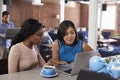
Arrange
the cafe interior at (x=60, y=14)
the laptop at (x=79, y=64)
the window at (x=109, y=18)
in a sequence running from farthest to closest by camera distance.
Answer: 1. the window at (x=109, y=18)
2. the cafe interior at (x=60, y=14)
3. the laptop at (x=79, y=64)

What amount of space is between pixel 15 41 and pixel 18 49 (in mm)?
228

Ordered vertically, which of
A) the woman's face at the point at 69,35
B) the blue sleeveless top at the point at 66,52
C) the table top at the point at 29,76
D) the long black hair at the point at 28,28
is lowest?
the table top at the point at 29,76

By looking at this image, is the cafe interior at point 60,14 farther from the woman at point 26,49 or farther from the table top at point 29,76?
the table top at point 29,76

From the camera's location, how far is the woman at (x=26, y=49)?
2.18 metres

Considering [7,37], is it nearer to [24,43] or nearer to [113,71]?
[24,43]

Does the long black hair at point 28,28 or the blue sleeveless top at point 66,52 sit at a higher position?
the long black hair at point 28,28

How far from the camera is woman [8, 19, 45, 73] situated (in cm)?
218

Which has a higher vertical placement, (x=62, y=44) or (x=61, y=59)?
(x=62, y=44)

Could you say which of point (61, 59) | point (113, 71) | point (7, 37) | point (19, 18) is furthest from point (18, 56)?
point (19, 18)

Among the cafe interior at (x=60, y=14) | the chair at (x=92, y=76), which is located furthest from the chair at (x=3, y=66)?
the cafe interior at (x=60, y=14)

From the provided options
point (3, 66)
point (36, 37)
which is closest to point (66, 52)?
point (36, 37)

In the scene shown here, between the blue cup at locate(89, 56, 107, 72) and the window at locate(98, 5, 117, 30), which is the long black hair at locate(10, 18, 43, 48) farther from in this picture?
the window at locate(98, 5, 117, 30)

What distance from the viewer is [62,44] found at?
107 inches

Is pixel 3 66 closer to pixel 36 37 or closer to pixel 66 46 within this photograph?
pixel 36 37
